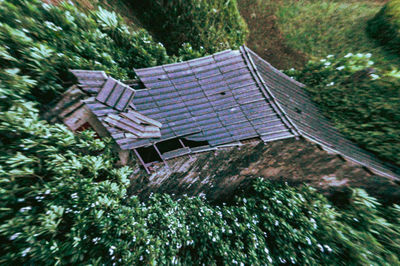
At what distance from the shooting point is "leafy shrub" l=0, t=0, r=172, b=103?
293 centimetres

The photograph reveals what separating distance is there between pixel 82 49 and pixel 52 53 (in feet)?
3.12

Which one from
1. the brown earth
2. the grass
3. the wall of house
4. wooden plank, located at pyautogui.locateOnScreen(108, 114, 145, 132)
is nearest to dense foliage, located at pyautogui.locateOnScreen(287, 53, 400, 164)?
the wall of house

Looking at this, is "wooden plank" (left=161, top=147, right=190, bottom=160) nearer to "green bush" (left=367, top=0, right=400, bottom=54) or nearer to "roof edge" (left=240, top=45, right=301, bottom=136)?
"roof edge" (left=240, top=45, right=301, bottom=136)

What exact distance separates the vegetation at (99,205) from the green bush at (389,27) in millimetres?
8715

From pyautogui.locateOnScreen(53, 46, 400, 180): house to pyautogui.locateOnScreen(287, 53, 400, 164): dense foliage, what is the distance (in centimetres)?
61

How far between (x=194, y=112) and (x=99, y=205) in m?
3.04

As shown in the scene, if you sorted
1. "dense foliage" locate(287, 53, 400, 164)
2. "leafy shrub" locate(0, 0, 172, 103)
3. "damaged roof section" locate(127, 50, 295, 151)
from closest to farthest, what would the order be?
1. "leafy shrub" locate(0, 0, 172, 103)
2. "damaged roof section" locate(127, 50, 295, 151)
3. "dense foliage" locate(287, 53, 400, 164)

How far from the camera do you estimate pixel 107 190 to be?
345 cm

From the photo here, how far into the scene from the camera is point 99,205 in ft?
10.5

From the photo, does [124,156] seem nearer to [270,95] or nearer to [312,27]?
[270,95]

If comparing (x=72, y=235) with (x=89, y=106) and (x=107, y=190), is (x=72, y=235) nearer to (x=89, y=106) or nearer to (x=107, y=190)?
(x=107, y=190)

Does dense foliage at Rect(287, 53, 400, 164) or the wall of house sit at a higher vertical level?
dense foliage at Rect(287, 53, 400, 164)

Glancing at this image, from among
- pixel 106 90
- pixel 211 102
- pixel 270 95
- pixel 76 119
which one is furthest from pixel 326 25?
pixel 76 119

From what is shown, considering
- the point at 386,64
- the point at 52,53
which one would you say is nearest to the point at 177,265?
the point at 52,53
